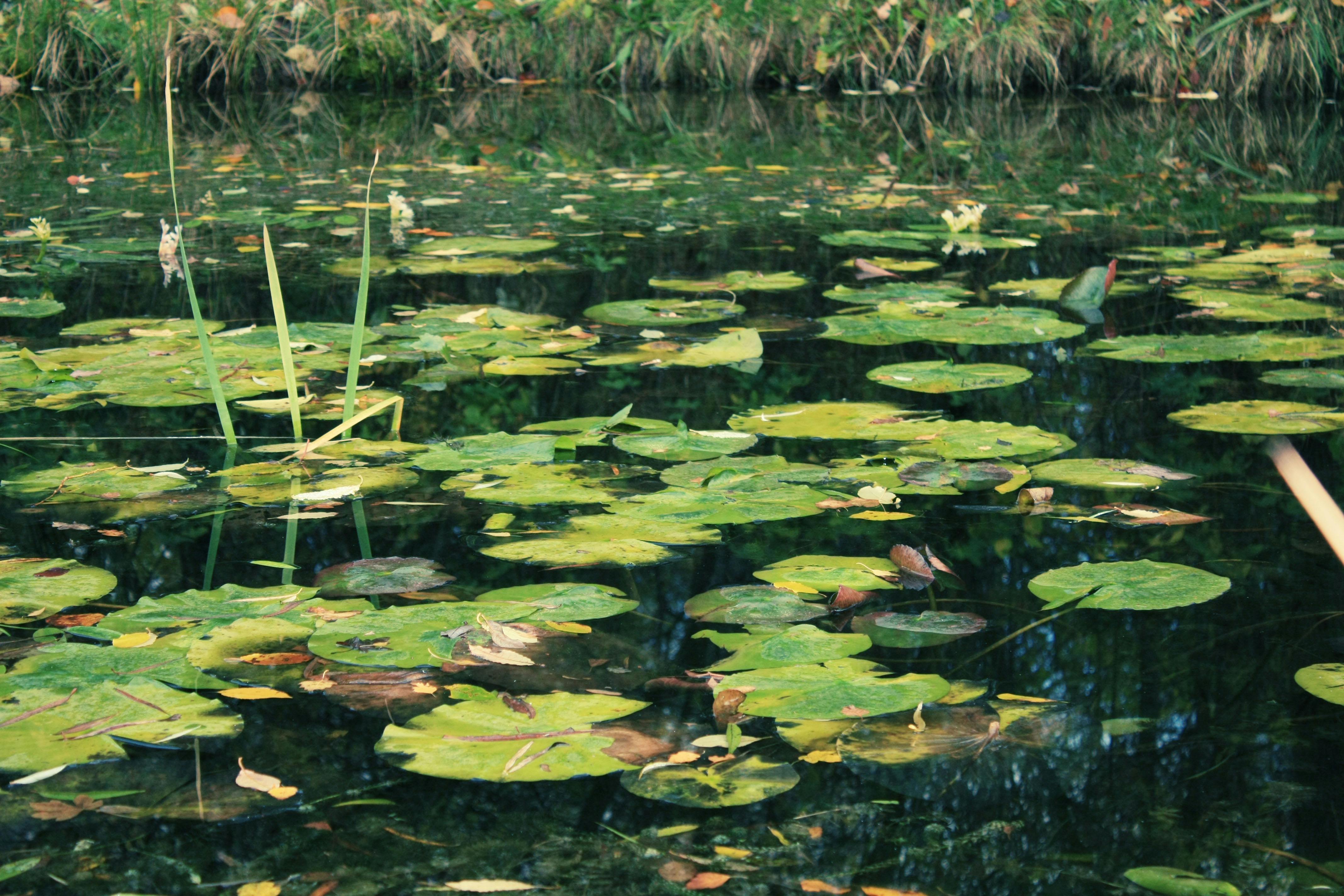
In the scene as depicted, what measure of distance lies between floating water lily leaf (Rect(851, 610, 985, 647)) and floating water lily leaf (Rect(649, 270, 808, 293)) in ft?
6.33

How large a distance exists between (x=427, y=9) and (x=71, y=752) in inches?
342

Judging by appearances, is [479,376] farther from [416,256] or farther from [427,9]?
[427,9]

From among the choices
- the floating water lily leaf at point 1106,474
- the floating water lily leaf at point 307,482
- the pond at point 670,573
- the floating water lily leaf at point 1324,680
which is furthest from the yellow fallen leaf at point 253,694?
the floating water lily leaf at point 1106,474

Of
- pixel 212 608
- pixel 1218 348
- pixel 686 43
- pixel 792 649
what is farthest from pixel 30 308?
pixel 686 43

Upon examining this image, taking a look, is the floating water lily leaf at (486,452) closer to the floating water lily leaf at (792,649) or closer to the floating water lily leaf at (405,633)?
the floating water lily leaf at (405,633)

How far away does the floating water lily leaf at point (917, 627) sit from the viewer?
4.86 feet

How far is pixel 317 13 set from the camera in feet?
30.0

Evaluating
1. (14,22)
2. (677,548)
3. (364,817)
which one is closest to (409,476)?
(677,548)

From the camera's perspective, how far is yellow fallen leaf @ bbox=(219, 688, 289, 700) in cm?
134

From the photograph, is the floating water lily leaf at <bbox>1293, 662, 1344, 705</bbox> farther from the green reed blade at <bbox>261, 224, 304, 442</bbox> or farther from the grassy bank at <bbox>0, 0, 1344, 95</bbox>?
the grassy bank at <bbox>0, 0, 1344, 95</bbox>

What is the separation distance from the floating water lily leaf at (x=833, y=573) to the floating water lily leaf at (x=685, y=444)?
0.42 m

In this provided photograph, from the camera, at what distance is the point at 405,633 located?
1475mm

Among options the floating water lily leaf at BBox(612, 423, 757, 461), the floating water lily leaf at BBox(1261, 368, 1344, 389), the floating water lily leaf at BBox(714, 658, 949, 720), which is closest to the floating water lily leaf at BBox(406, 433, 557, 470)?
the floating water lily leaf at BBox(612, 423, 757, 461)

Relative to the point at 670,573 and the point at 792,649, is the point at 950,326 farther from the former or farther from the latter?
the point at 792,649
